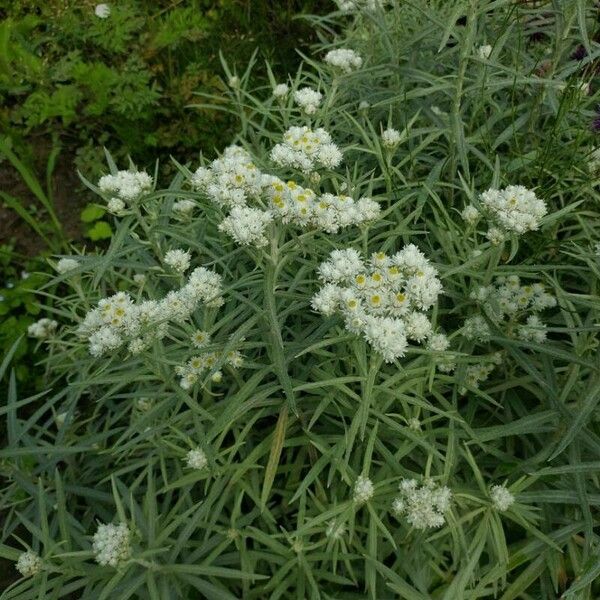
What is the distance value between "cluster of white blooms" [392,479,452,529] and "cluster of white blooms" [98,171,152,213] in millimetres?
1033

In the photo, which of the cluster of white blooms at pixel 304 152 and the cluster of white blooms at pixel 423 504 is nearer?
the cluster of white blooms at pixel 423 504

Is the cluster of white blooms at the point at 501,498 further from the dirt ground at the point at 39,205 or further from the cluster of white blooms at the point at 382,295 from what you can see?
the dirt ground at the point at 39,205

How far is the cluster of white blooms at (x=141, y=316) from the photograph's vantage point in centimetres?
153

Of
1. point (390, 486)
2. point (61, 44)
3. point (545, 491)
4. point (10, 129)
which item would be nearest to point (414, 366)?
point (390, 486)

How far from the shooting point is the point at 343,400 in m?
1.73

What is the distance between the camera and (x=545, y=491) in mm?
1642

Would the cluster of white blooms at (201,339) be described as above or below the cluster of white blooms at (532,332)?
above

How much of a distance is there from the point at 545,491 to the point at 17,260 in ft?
9.81

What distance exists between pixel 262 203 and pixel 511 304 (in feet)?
2.35

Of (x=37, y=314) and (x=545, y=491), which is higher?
(x=545, y=491)

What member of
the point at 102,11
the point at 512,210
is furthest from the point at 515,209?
the point at 102,11

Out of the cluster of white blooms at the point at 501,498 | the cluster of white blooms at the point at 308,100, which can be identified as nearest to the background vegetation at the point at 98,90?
the cluster of white blooms at the point at 308,100

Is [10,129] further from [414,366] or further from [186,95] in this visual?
[414,366]

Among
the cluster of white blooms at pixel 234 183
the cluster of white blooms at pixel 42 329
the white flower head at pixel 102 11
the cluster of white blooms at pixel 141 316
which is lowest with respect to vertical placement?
the cluster of white blooms at pixel 42 329
